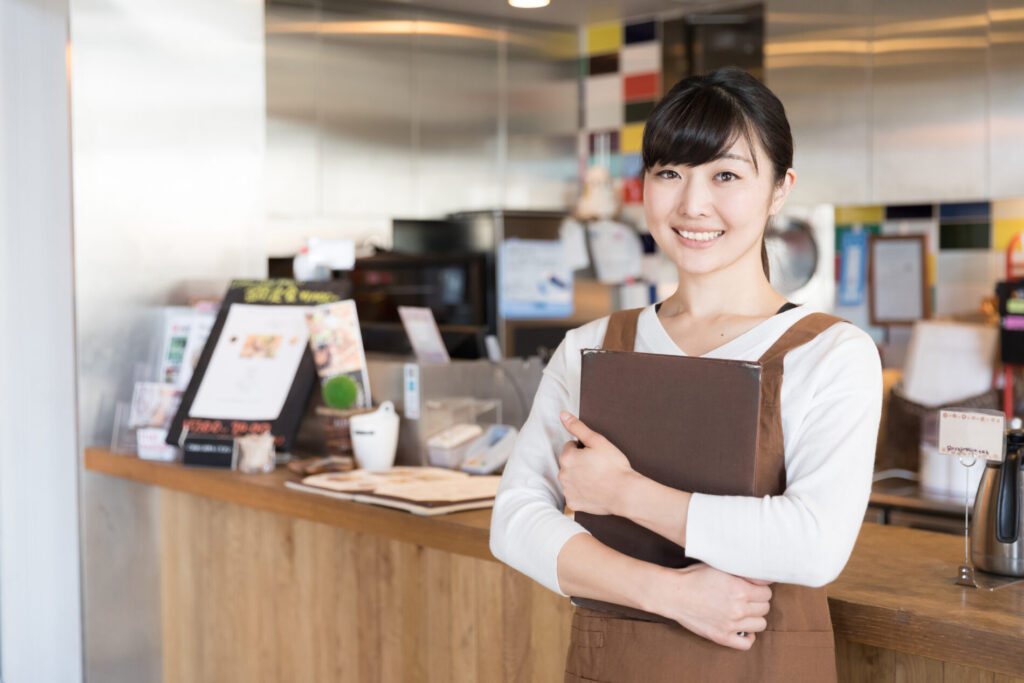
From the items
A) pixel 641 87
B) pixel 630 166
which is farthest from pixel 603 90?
pixel 630 166

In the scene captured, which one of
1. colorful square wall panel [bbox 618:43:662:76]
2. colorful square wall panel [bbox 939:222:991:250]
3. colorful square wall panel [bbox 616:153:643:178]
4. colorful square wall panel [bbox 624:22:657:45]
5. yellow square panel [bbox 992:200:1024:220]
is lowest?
colorful square wall panel [bbox 939:222:991:250]

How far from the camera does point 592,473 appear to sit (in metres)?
1.36

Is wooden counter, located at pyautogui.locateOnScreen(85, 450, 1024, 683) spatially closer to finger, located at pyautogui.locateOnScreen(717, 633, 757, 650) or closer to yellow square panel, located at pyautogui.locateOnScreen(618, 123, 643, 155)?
finger, located at pyautogui.locateOnScreen(717, 633, 757, 650)

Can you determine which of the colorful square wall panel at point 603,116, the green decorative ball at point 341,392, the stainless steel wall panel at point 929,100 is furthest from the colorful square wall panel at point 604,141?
the green decorative ball at point 341,392

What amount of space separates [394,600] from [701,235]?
1.27 m

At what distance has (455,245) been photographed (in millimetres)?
5258

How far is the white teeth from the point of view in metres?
1.39

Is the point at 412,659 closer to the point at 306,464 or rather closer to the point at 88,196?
the point at 306,464

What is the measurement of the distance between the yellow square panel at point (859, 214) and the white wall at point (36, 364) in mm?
3087

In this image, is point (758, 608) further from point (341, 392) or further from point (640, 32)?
point (640, 32)

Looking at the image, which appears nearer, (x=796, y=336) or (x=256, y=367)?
(x=796, y=336)

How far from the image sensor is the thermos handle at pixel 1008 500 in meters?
1.67

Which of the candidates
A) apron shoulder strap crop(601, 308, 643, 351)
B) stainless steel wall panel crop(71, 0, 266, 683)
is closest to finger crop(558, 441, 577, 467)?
apron shoulder strap crop(601, 308, 643, 351)

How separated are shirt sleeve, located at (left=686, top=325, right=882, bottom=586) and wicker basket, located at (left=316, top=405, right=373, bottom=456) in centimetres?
163
